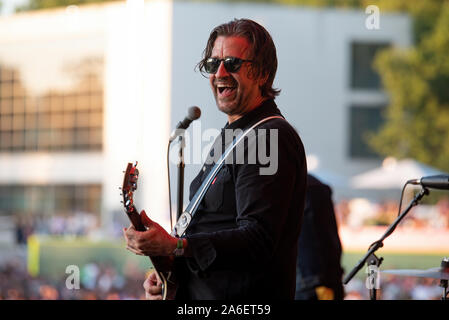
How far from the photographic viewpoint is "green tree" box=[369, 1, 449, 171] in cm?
3241

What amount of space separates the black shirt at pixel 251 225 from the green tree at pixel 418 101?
100 feet

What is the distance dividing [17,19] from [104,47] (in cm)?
599

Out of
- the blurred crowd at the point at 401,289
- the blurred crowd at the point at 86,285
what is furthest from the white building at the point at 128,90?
the blurred crowd at the point at 401,289

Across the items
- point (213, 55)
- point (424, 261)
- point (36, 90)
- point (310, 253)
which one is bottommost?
point (424, 261)

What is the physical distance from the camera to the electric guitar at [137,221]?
2.47 meters

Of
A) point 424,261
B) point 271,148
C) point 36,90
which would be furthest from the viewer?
point 36,90

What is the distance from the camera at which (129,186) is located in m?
2.54

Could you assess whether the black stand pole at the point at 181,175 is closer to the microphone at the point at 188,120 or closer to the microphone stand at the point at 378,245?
the microphone at the point at 188,120

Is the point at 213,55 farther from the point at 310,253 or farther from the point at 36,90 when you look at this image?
the point at 36,90

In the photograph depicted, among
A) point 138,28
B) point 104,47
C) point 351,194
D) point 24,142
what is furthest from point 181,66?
point 24,142

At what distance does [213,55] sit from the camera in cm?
285

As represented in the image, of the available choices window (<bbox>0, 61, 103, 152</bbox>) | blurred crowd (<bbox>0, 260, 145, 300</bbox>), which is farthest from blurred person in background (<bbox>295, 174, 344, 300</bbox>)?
window (<bbox>0, 61, 103, 152</bbox>)

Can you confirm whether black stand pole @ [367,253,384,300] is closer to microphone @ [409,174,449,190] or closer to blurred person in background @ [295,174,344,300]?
microphone @ [409,174,449,190]

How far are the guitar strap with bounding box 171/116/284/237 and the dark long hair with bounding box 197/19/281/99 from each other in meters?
0.19
